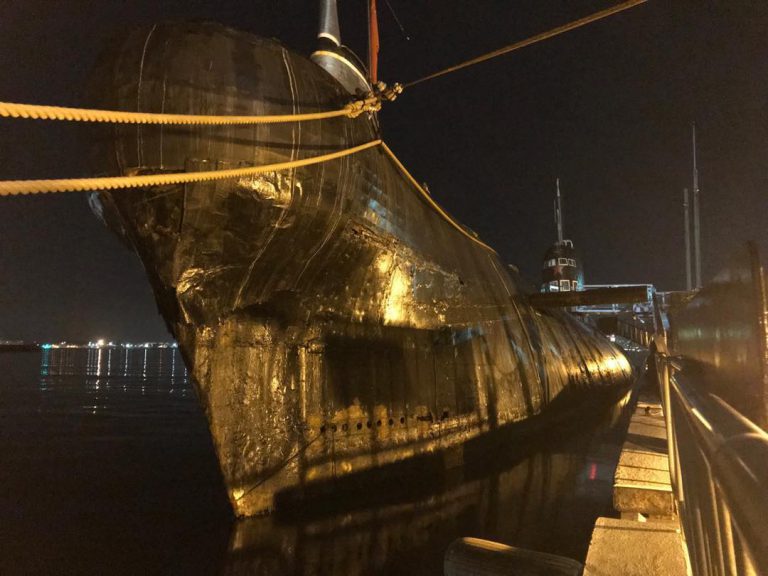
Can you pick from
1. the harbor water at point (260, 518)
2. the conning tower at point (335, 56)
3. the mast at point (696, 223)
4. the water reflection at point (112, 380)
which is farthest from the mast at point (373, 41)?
the mast at point (696, 223)

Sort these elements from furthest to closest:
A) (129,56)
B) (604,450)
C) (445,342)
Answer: (604,450), (445,342), (129,56)

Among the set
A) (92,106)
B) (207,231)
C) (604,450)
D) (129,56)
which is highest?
(129,56)

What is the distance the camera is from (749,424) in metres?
1.13

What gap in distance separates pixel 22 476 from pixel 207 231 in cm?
745

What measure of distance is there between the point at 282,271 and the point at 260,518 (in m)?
Answer: 3.03

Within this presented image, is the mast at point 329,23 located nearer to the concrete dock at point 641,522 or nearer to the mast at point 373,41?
the mast at point 373,41

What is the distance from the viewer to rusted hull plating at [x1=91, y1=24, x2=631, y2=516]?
5098 mm

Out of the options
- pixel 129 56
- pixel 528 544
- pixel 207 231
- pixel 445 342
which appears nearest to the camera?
pixel 129 56

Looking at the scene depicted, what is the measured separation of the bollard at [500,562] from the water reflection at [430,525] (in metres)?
1.47

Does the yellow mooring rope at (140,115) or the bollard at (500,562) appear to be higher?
the yellow mooring rope at (140,115)

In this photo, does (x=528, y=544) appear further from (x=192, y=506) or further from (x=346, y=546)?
(x=192, y=506)

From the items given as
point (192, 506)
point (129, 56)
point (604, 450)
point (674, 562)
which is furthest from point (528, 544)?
point (129, 56)

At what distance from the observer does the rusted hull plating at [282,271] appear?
5098mm

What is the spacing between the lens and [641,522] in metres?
3.91
